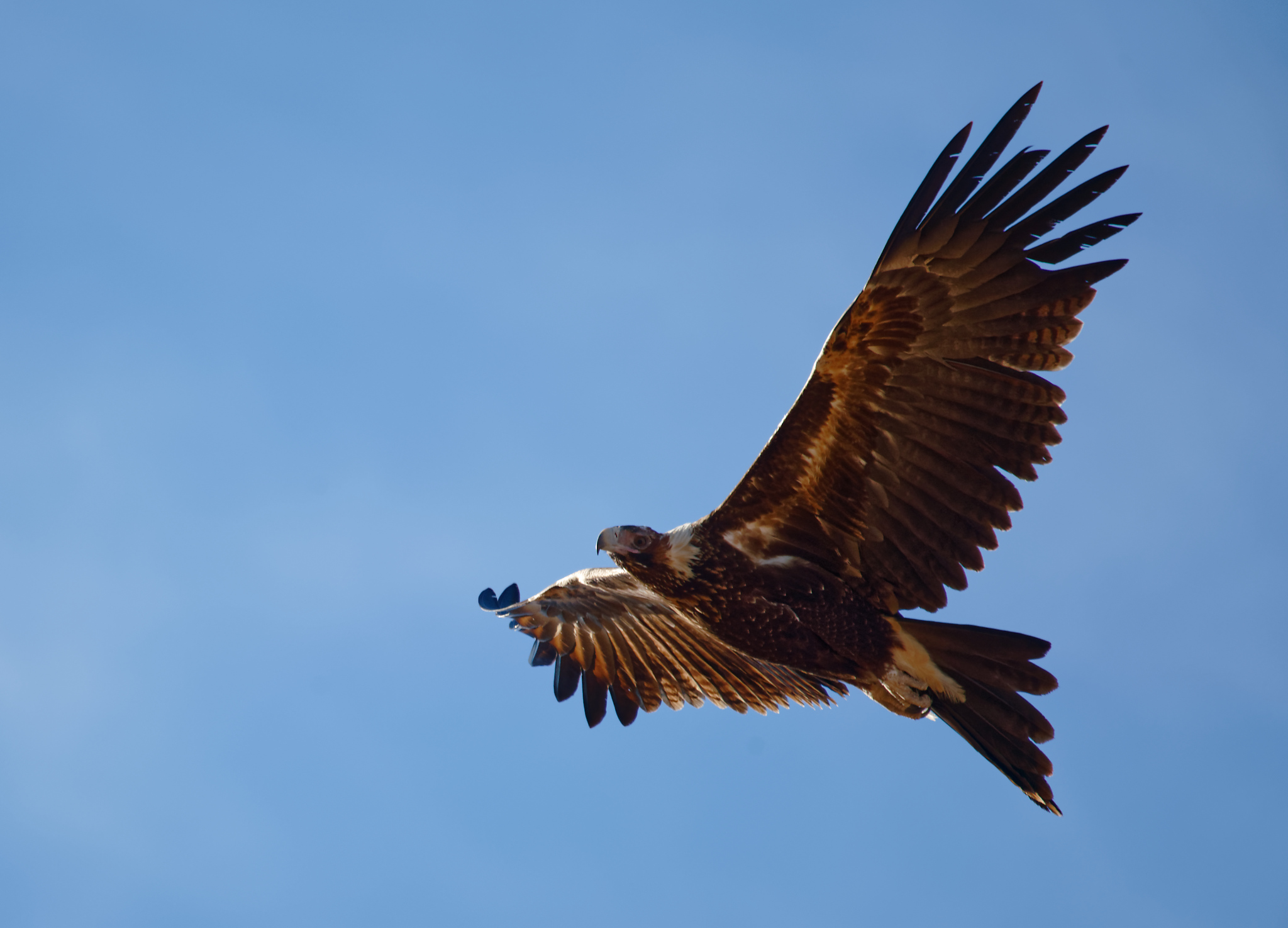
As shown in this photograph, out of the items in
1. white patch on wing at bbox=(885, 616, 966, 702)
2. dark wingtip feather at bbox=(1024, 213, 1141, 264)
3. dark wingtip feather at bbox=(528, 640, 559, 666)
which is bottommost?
white patch on wing at bbox=(885, 616, 966, 702)

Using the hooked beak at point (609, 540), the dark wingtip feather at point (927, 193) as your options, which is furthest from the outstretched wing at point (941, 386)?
the hooked beak at point (609, 540)

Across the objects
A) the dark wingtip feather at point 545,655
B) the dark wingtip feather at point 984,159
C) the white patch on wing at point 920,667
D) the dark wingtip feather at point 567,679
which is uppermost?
the dark wingtip feather at point 545,655

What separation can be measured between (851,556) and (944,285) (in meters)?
1.94

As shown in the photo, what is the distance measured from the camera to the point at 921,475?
7797mm

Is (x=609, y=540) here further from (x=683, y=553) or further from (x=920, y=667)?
(x=920, y=667)

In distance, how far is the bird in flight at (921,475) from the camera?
7.39m

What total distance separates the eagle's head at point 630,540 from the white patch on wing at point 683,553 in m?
0.10

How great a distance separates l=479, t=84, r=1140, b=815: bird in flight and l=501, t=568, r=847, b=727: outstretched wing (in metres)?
1.03

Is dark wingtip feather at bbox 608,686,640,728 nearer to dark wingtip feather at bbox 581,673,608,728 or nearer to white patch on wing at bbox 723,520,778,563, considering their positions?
dark wingtip feather at bbox 581,673,608,728

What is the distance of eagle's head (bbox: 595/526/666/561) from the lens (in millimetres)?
8500

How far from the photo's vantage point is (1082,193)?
23.3 ft

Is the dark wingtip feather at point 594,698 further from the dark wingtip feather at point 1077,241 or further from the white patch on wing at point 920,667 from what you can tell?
the dark wingtip feather at point 1077,241

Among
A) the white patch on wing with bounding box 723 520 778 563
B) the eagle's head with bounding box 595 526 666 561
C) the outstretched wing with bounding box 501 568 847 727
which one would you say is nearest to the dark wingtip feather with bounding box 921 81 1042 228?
the white patch on wing with bounding box 723 520 778 563

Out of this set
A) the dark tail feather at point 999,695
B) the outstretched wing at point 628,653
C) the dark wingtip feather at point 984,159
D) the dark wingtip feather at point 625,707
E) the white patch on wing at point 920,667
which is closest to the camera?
the dark wingtip feather at point 984,159
